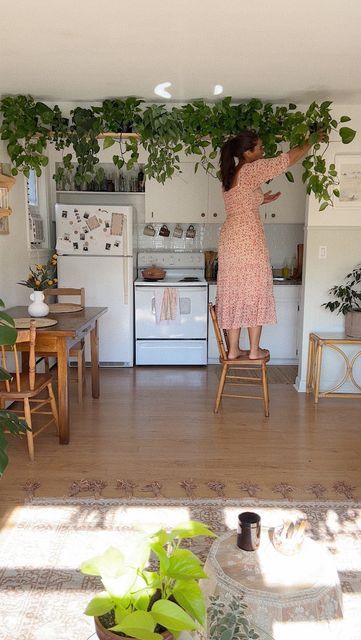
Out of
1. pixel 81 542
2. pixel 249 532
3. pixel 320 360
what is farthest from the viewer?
pixel 320 360

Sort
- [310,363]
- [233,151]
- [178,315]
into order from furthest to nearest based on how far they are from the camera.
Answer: [178,315] < [310,363] < [233,151]

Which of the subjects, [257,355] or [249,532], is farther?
[257,355]

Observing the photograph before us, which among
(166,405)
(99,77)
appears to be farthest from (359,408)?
(99,77)

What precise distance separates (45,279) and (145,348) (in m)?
1.87

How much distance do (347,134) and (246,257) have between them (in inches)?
46.6

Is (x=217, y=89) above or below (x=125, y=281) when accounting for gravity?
above

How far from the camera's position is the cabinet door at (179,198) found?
5219mm

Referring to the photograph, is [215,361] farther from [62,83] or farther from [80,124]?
[62,83]

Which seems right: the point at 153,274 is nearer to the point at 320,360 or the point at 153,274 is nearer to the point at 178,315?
the point at 178,315

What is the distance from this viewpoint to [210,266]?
5.69 metres

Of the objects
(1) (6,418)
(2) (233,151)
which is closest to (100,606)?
(1) (6,418)

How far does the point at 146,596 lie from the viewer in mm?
970

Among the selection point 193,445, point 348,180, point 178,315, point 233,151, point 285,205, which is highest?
point 233,151

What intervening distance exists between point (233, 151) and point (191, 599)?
300 centimetres
